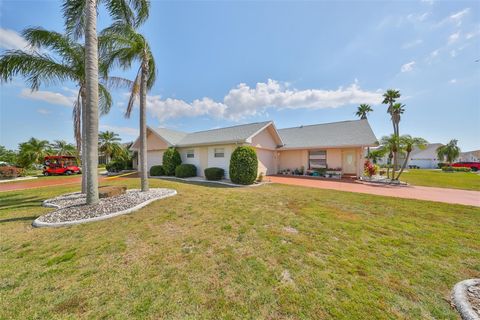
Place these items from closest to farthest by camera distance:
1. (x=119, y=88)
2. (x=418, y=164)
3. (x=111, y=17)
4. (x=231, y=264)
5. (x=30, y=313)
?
(x=30, y=313), (x=231, y=264), (x=111, y=17), (x=119, y=88), (x=418, y=164)

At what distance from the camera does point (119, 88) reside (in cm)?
945

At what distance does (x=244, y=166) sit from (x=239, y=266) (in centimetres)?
892

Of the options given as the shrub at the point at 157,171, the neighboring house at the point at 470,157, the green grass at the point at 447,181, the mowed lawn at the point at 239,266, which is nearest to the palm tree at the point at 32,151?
the shrub at the point at 157,171

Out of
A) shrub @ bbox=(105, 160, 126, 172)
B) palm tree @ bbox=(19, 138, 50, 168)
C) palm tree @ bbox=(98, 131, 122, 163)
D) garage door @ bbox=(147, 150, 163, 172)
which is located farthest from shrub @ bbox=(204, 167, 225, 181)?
palm tree @ bbox=(19, 138, 50, 168)

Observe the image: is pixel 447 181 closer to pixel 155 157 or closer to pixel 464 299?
pixel 464 299

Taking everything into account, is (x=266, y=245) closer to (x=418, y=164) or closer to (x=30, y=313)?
(x=30, y=313)

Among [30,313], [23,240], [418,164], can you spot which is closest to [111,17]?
[23,240]

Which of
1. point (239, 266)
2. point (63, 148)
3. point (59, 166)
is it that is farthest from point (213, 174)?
point (63, 148)

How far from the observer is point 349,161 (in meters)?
15.8

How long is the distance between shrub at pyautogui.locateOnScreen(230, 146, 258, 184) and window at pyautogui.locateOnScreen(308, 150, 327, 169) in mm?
7884

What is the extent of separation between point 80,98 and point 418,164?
69961 millimetres

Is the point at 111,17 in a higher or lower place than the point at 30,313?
higher

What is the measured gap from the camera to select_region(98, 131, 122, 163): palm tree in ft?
79.9

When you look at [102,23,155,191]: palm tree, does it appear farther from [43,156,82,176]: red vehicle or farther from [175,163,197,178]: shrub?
[43,156,82,176]: red vehicle
